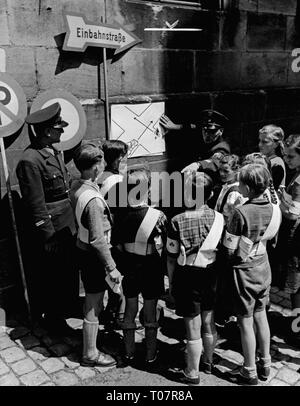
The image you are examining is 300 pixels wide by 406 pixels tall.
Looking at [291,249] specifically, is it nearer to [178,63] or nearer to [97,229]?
[97,229]

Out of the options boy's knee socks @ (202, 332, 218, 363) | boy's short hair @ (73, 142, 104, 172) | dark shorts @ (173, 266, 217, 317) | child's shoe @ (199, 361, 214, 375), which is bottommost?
child's shoe @ (199, 361, 214, 375)

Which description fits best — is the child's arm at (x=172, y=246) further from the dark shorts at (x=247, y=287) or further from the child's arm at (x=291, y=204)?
the child's arm at (x=291, y=204)

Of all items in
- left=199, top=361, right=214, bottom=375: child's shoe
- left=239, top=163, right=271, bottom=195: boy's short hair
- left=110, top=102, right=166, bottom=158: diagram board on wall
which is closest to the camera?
left=239, top=163, right=271, bottom=195: boy's short hair

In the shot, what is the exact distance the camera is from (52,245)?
159 inches

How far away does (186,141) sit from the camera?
5961mm

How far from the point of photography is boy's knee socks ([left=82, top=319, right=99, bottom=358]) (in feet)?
11.9

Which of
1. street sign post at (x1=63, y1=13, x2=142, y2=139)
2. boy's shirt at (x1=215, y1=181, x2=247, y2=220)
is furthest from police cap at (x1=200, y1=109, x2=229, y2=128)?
street sign post at (x1=63, y1=13, x2=142, y2=139)

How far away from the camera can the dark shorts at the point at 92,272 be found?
11.7 ft

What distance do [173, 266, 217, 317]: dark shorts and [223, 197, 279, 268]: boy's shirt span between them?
249 millimetres

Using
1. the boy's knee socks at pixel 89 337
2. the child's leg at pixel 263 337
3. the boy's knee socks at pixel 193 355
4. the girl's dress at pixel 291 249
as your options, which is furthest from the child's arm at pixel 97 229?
the girl's dress at pixel 291 249

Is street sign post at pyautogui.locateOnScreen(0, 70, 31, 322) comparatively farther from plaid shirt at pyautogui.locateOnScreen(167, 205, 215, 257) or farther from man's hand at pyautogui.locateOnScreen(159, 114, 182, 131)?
man's hand at pyautogui.locateOnScreen(159, 114, 182, 131)

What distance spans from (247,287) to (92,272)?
4.07 feet

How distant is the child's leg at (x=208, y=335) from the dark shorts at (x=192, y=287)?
15 centimetres
